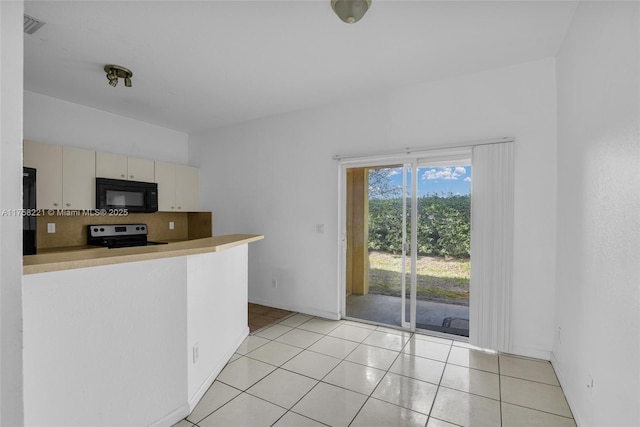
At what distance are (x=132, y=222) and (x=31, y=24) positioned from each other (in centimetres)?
282

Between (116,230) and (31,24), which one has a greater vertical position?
(31,24)

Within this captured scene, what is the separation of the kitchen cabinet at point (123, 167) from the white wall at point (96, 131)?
0.32 meters

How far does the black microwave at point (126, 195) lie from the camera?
12.4ft

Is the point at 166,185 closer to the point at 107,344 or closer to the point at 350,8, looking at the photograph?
the point at 107,344

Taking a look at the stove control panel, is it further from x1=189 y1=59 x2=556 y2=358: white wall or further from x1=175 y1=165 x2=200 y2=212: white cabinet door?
x1=189 y1=59 x2=556 y2=358: white wall

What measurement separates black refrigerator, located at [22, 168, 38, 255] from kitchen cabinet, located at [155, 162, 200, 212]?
60.7 inches

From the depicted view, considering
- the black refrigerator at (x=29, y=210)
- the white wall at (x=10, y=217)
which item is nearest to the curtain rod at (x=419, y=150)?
the white wall at (x=10, y=217)

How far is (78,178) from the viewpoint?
11.8 feet

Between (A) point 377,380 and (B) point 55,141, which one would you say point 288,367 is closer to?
(A) point 377,380

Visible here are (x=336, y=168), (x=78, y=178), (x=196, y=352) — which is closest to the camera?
(x=196, y=352)

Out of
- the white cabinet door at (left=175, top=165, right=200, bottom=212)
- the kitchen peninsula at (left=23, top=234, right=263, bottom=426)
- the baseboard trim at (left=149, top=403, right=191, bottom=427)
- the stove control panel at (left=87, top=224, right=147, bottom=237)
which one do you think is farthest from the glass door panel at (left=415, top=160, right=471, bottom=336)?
the stove control panel at (left=87, top=224, right=147, bottom=237)

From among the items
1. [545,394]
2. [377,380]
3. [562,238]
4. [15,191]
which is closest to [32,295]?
[15,191]

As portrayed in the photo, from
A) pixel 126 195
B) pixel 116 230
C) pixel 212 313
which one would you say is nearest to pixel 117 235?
pixel 116 230

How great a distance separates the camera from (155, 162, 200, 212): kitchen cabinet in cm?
453
